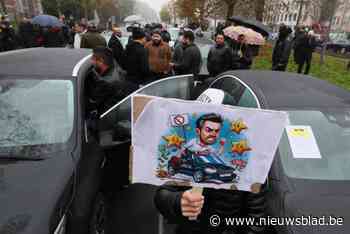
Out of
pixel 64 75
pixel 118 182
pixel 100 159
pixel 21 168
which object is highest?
pixel 64 75

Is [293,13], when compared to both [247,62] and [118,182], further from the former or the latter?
[118,182]

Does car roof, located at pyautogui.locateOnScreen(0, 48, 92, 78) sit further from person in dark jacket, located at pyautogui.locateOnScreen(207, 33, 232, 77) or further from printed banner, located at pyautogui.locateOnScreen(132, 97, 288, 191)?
person in dark jacket, located at pyautogui.locateOnScreen(207, 33, 232, 77)

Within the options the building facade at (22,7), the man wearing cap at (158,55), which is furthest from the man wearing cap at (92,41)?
the building facade at (22,7)

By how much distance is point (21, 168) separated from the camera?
2.26 m

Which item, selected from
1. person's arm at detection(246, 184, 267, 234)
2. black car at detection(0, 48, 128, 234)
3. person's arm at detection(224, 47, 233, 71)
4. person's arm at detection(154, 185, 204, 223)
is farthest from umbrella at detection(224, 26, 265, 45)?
person's arm at detection(154, 185, 204, 223)

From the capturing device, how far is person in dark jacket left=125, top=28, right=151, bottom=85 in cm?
538

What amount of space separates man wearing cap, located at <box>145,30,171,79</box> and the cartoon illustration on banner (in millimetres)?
4747

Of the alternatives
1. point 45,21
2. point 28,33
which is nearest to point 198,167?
point 45,21

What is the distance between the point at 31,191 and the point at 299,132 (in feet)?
6.81

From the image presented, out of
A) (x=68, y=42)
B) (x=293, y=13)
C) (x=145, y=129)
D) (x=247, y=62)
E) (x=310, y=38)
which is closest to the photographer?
(x=145, y=129)

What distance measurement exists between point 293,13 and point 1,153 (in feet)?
247

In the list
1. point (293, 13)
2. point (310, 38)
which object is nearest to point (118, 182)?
point (310, 38)

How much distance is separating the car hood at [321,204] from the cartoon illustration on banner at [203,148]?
2.75 feet

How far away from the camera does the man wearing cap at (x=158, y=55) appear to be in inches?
241
